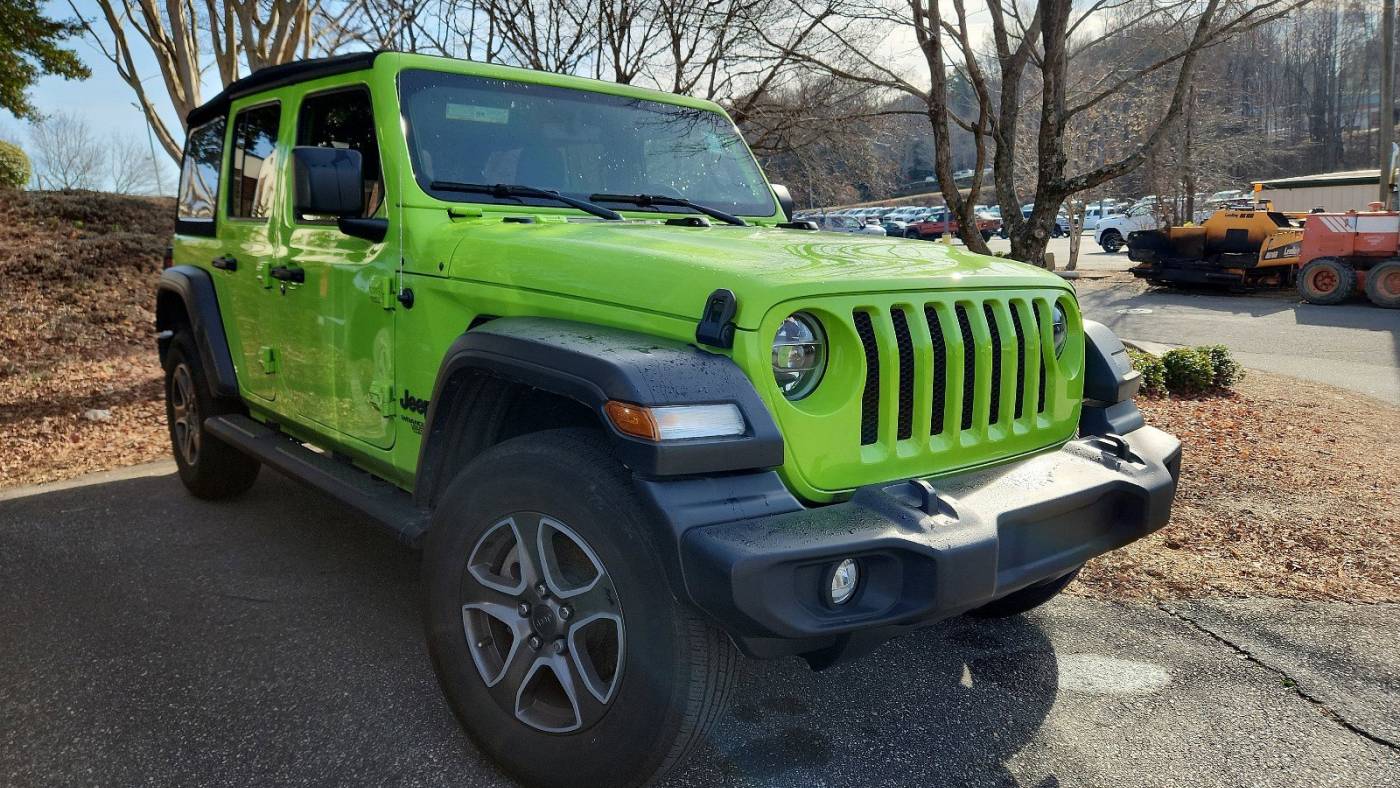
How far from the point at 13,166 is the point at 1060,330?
16.9 metres

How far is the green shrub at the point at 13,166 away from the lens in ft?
48.8

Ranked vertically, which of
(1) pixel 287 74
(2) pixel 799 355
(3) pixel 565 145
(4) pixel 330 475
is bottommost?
(4) pixel 330 475

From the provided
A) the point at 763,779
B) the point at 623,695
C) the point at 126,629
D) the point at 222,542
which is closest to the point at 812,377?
the point at 623,695

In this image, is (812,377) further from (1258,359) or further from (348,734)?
(1258,359)

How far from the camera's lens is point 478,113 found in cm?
355

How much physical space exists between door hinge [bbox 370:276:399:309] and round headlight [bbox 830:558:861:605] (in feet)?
5.84

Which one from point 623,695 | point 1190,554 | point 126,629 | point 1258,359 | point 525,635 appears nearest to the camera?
point 623,695

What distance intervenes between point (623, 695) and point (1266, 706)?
2121mm

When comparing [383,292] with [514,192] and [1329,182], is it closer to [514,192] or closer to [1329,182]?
[514,192]

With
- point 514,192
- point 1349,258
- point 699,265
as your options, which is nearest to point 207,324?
point 514,192

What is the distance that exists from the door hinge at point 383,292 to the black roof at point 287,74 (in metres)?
0.81

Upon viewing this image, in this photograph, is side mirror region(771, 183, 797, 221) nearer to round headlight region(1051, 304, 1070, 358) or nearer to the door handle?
round headlight region(1051, 304, 1070, 358)

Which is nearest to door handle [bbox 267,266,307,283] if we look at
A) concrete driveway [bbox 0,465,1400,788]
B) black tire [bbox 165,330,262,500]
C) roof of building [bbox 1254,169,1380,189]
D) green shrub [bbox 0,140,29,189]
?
black tire [bbox 165,330,262,500]

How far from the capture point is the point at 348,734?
2.92 metres
